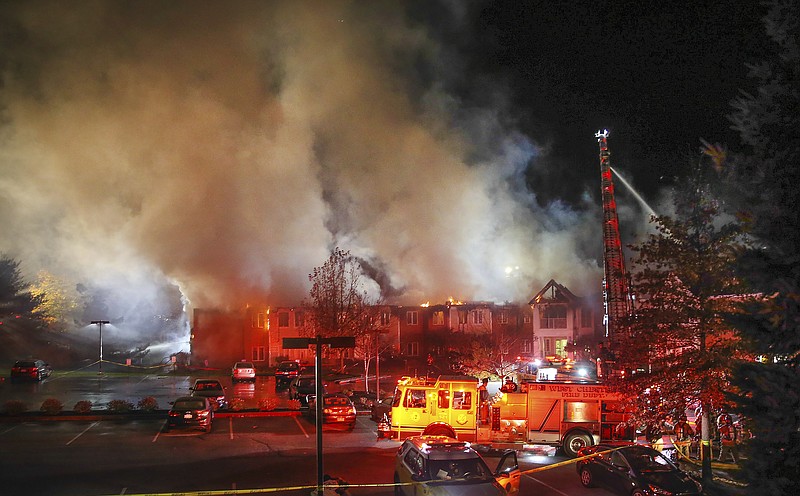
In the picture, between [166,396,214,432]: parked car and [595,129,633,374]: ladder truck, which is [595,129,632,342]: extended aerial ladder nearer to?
[595,129,633,374]: ladder truck

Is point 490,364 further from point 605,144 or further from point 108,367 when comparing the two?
point 108,367

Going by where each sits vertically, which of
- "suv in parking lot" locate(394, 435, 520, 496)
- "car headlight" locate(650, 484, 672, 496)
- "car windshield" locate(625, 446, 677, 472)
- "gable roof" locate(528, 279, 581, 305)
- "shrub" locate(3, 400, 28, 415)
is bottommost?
"shrub" locate(3, 400, 28, 415)

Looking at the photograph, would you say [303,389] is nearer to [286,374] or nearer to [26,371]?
[286,374]

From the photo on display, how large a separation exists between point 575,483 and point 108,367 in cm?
4755

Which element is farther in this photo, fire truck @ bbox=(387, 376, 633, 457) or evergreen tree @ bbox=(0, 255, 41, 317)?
evergreen tree @ bbox=(0, 255, 41, 317)

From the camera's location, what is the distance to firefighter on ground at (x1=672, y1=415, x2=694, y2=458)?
17289 mm

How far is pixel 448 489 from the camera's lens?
35.7 feet

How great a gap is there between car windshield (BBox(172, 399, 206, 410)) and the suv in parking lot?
11319 mm

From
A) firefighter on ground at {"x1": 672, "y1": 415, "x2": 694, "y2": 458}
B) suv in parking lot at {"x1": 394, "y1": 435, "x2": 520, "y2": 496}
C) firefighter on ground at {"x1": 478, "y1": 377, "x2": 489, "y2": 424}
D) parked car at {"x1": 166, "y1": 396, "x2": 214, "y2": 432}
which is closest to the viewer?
suv in parking lot at {"x1": 394, "y1": 435, "x2": 520, "y2": 496}

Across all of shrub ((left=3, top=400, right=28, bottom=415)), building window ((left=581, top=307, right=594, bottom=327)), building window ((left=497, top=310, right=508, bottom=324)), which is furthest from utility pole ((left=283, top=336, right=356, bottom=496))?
building window ((left=581, top=307, right=594, bottom=327))

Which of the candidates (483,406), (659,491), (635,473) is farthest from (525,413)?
(659,491)

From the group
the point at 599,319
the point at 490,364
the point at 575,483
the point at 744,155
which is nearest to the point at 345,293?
the point at 490,364

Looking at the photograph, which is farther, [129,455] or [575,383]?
[575,383]

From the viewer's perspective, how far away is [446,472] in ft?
37.2
